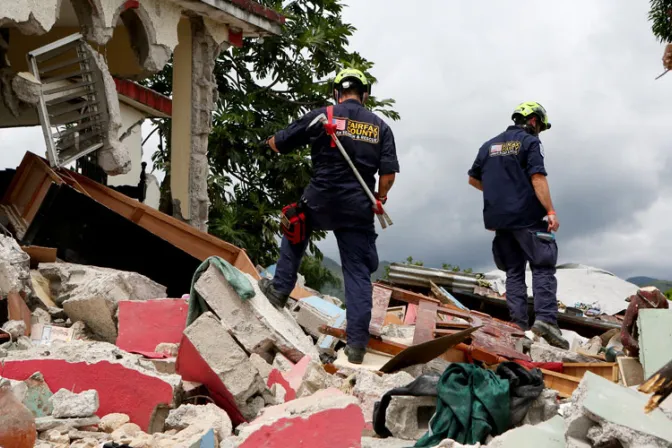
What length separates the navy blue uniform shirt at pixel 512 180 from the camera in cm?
746

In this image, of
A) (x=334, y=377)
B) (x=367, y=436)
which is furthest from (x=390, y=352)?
(x=367, y=436)

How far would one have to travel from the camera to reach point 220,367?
15.0 feet

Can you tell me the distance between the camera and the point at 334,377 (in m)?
5.29

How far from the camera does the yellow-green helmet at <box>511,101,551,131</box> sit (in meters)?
7.68

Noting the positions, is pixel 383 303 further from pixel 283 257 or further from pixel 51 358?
pixel 51 358

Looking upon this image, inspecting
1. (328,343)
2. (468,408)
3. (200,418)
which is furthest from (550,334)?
(200,418)

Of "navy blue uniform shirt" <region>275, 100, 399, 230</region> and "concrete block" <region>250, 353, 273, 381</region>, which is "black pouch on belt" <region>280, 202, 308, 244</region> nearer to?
"navy blue uniform shirt" <region>275, 100, 399, 230</region>

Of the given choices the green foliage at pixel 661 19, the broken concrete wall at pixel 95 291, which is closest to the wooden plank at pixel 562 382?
the broken concrete wall at pixel 95 291

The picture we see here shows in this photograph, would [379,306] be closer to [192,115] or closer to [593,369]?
[593,369]

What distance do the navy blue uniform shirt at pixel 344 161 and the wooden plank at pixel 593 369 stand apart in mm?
1790

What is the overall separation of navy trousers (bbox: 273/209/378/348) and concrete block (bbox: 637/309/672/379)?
183cm

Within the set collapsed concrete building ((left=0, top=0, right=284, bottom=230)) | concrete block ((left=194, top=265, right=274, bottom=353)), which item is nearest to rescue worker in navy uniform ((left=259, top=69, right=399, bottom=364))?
concrete block ((left=194, top=265, right=274, bottom=353))

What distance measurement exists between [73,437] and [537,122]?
17.6ft

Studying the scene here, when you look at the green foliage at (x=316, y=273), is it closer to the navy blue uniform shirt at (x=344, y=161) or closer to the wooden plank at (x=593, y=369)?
the navy blue uniform shirt at (x=344, y=161)
